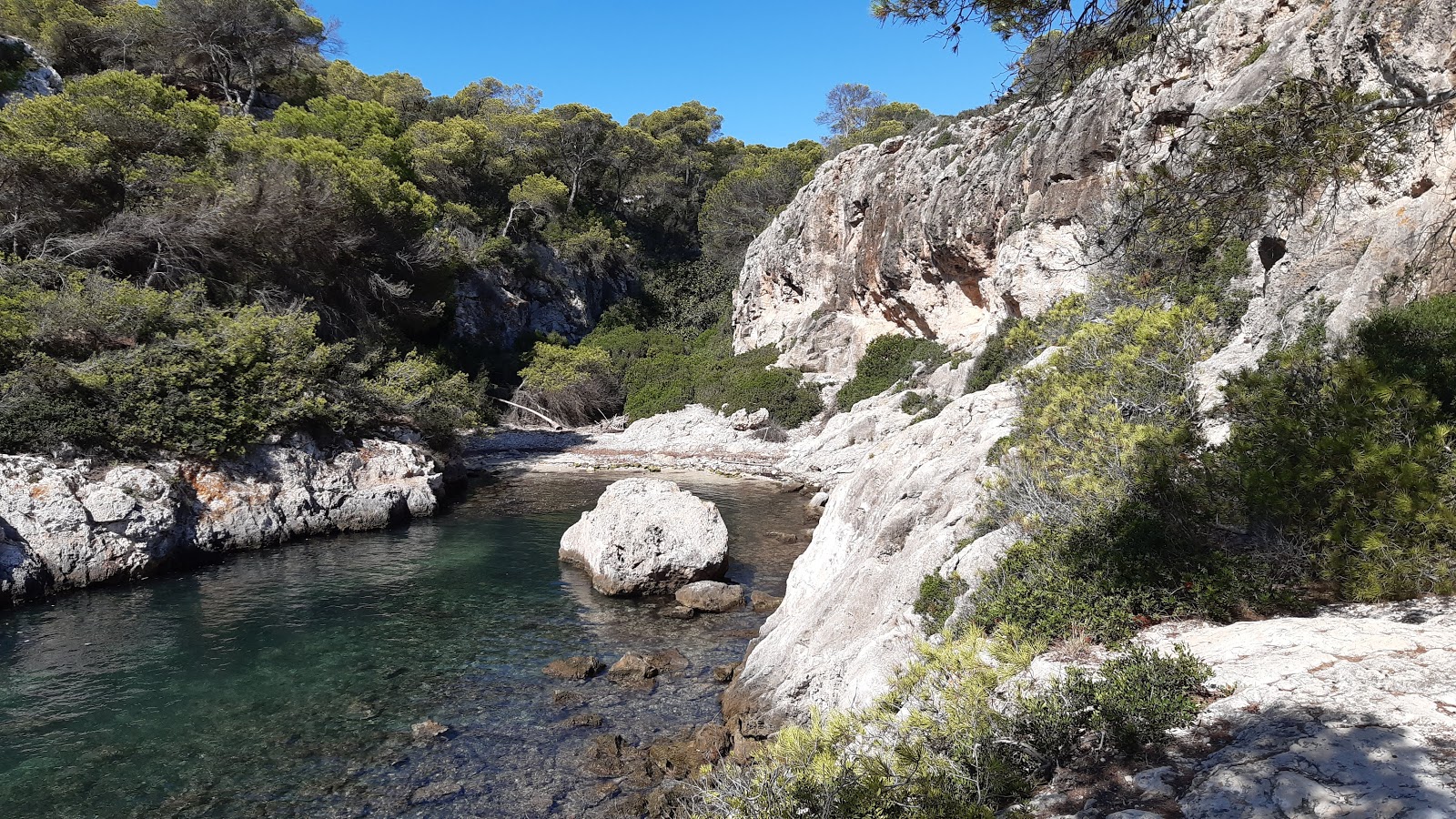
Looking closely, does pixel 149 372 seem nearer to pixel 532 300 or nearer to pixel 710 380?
pixel 710 380

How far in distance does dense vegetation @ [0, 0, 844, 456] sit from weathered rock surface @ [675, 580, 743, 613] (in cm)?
1263

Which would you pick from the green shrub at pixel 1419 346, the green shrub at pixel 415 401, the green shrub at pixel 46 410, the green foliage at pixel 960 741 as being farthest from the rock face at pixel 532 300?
the green foliage at pixel 960 741

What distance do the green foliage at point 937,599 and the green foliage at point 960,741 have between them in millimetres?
2391

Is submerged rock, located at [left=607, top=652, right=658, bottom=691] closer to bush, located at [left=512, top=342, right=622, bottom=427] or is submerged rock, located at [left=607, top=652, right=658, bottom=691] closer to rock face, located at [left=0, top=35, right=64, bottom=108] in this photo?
rock face, located at [left=0, top=35, right=64, bottom=108]

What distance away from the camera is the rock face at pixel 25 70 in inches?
1021

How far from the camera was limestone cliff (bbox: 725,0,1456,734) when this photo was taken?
911 cm

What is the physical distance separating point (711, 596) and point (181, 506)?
12786 millimetres

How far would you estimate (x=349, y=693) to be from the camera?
10750mm

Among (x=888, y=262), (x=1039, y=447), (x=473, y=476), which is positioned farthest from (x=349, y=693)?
(x=888, y=262)

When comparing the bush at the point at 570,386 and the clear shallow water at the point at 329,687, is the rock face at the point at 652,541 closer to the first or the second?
the clear shallow water at the point at 329,687

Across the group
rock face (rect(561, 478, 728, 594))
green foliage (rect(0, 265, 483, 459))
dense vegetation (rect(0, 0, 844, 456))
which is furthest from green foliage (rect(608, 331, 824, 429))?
rock face (rect(561, 478, 728, 594))

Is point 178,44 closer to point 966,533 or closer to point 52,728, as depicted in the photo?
point 52,728

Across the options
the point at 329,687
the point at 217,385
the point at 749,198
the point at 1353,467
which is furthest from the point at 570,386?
the point at 1353,467

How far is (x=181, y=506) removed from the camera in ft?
56.7
